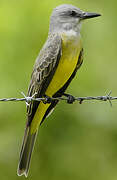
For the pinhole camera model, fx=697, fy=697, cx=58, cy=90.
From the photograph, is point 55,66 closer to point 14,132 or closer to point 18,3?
point 14,132

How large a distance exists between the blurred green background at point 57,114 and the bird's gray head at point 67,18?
37.0 inches

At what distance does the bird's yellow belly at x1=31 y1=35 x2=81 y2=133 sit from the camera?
7.12 metres

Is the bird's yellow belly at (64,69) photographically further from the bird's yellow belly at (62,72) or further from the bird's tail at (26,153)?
the bird's tail at (26,153)

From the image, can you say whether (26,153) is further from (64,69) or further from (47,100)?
(64,69)

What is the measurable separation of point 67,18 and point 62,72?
0.77 m

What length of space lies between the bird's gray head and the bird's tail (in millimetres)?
1168

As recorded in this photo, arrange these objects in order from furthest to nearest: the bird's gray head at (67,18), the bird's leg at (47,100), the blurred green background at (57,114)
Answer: the blurred green background at (57,114) → the bird's gray head at (67,18) → the bird's leg at (47,100)

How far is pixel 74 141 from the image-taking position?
8.40 metres

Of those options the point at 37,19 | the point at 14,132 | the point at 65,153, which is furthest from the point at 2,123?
the point at 37,19

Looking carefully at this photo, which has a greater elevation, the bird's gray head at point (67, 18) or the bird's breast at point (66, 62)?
the bird's gray head at point (67, 18)

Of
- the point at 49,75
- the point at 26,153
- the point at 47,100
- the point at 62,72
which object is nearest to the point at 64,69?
the point at 62,72

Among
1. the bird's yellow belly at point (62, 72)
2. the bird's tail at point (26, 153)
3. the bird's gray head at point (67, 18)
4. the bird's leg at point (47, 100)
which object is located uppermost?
the bird's gray head at point (67, 18)

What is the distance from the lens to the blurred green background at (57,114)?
815 centimetres

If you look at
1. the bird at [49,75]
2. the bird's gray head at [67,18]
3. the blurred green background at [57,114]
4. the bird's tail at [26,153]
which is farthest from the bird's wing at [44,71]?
the blurred green background at [57,114]
